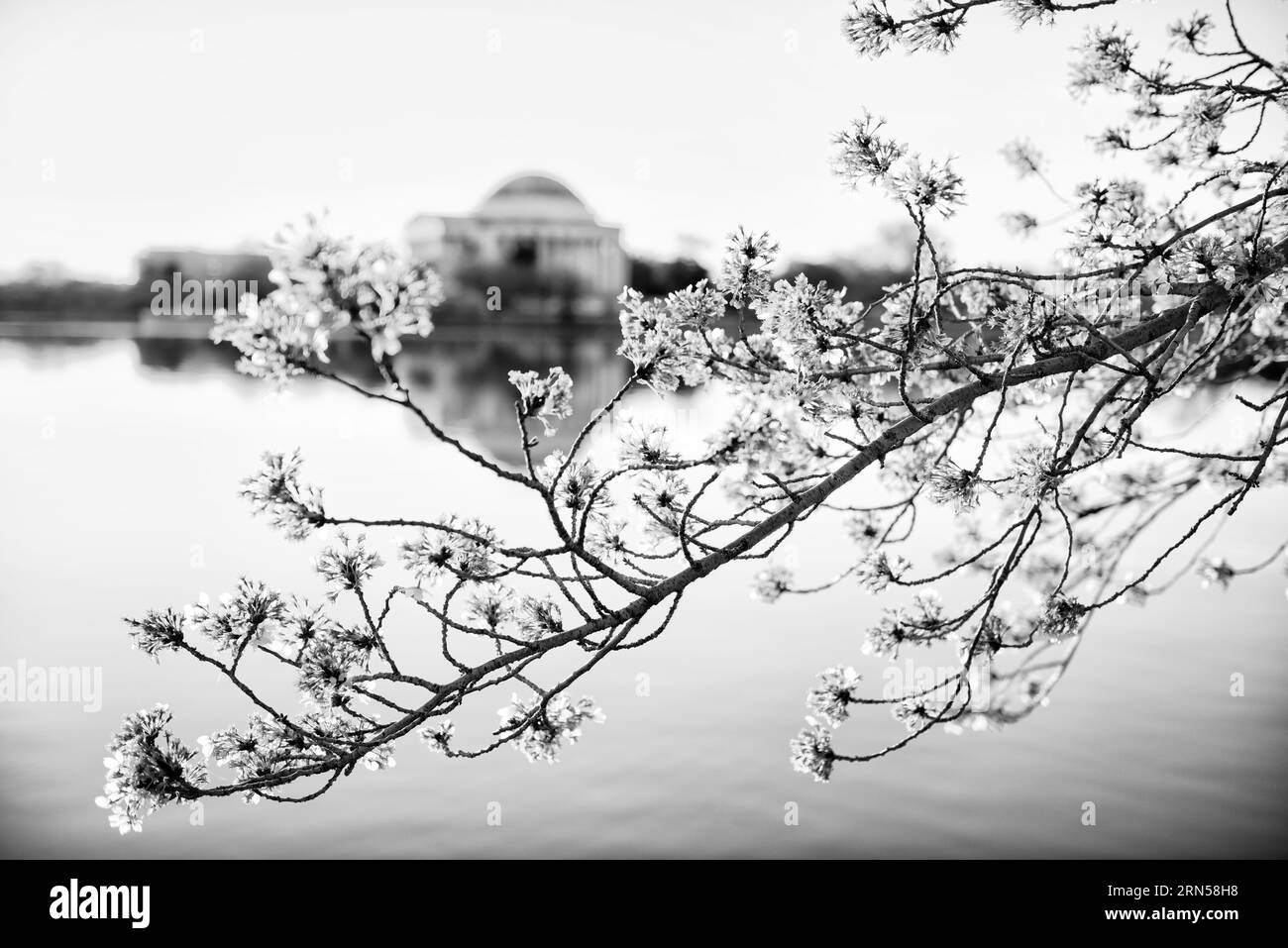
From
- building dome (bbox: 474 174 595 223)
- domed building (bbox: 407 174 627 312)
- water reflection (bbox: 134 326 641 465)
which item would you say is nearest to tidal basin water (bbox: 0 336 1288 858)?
water reflection (bbox: 134 326 641 465)

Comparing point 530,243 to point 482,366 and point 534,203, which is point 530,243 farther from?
point 482,366

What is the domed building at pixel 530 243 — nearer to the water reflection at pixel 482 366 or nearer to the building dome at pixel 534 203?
the building dome at pixel 534 203

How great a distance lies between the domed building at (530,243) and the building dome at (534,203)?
0.24ft

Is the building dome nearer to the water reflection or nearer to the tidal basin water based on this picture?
the water reflection

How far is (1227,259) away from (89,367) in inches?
1596

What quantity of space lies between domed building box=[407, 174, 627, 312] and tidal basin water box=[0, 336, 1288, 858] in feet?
190

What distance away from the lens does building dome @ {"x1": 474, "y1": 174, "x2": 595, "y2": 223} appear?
73188mm

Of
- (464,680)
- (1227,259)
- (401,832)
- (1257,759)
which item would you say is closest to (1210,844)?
(1257,759)

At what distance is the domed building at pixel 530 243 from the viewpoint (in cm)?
6862

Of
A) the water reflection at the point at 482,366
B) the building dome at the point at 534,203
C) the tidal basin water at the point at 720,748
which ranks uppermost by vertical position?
the building dome at the point at 534,203

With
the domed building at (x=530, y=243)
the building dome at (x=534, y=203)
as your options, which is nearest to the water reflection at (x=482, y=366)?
the domed building at (x=530, y=243)

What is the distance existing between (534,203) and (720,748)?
7305 cm

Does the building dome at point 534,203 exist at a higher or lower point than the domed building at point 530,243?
higher

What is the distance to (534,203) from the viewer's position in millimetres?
75750
